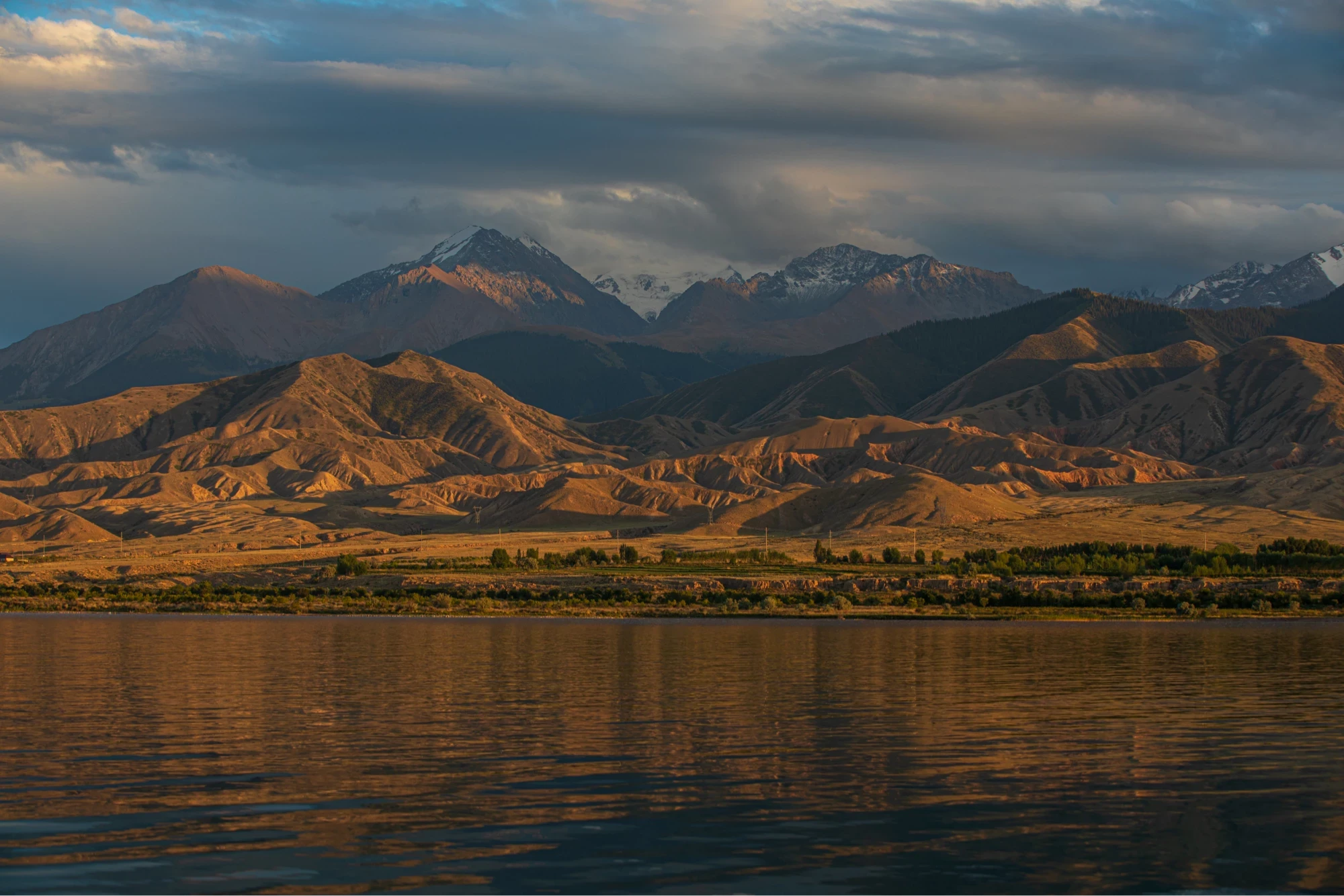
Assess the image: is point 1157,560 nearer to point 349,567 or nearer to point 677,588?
point 677,588

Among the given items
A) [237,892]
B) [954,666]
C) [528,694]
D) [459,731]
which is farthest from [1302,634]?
[237,892]

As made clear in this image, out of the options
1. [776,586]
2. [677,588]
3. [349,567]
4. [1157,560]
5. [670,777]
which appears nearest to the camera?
[670,777]

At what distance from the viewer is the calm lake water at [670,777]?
25.8m

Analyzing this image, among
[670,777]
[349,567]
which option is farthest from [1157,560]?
[670,777]

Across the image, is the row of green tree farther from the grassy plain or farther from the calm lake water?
the calm lake water

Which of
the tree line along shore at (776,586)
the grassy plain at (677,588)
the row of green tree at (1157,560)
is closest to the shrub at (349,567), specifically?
the tree line along shore at (776,586)

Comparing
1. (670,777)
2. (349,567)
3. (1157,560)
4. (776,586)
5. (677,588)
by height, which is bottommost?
(677,588)

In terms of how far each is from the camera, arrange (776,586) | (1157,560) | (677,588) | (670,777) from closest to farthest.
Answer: (670,777), (776,586), (677,588), (1157,560)

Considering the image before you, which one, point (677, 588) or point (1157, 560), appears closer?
point (677, 588)

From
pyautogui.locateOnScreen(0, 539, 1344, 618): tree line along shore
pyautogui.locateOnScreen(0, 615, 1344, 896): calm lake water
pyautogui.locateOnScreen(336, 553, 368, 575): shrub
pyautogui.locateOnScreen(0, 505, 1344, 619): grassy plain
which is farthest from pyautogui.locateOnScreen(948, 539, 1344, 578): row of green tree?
pyautogui.locateOnScreen(0, 615, 1344, 896): calm lake water

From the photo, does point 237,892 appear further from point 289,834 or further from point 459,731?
point 459,731

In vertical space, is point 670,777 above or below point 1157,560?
below

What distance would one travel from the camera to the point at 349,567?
6639 inches

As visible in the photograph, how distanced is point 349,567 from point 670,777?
138 metres
